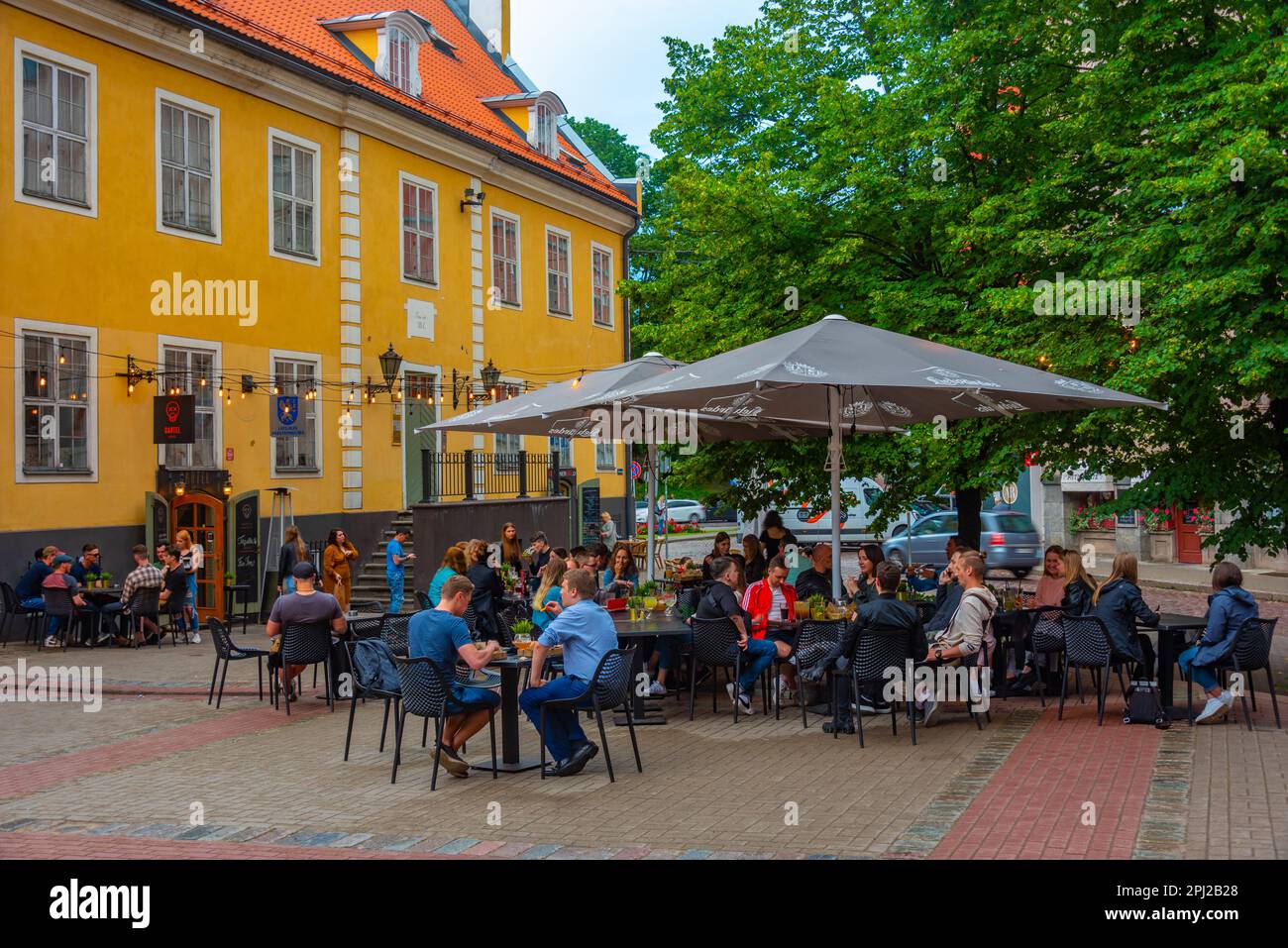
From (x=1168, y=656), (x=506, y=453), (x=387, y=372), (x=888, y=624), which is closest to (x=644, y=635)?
(x=888, y=624)

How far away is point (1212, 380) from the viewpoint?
1308 centimetres

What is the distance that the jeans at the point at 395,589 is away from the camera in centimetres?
2248

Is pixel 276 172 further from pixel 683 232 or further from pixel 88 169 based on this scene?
pixel 683 232

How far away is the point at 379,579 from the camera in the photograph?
23719 millimetres

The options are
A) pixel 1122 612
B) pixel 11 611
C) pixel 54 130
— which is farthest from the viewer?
pixel 54 130

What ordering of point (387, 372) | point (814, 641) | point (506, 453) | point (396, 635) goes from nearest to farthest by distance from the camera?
point (814, 641) < point (396, 635) < point (387, 372) < point (506, 453)

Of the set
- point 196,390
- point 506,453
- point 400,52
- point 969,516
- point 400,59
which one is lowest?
point 969,516

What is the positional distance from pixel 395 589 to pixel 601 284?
13960 mm

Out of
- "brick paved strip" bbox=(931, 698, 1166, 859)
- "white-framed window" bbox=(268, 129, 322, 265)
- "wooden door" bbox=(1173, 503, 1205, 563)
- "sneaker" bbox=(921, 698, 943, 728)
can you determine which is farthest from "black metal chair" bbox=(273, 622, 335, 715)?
"wooden door" bbox=(1173, 503, 1205, 563)

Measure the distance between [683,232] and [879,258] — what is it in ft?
26.7

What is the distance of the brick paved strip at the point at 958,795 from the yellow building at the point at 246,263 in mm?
13390

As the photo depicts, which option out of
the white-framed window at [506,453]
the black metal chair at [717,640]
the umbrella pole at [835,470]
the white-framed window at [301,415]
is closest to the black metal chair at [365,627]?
the black metal chair at [717,640]

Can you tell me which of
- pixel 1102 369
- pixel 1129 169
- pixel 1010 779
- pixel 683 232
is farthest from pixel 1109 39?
pixel 683 232

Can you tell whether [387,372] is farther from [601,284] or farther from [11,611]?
[601,284]
